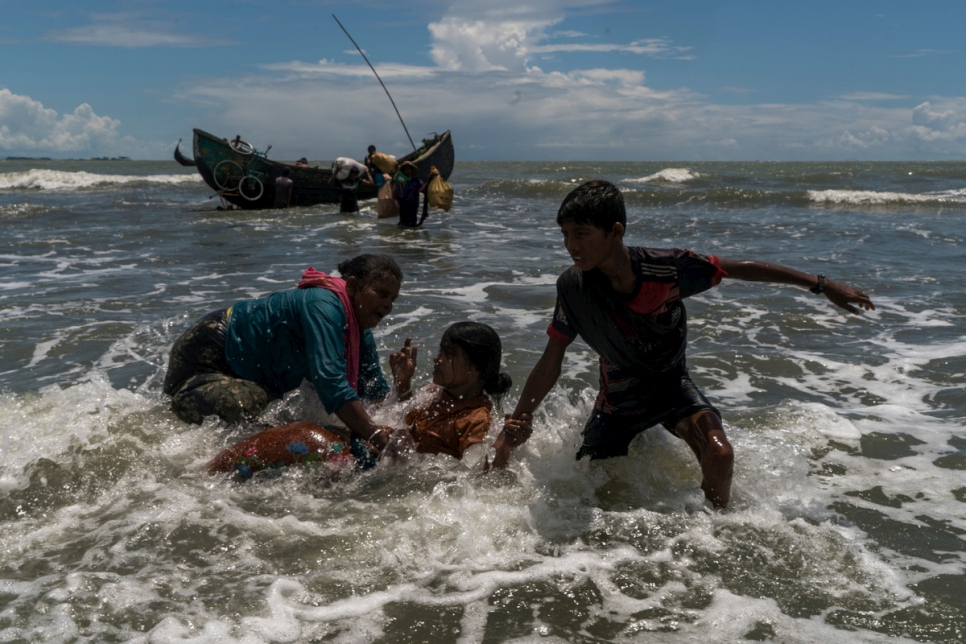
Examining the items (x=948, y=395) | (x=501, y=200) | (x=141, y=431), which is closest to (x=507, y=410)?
(x=141, y=431)

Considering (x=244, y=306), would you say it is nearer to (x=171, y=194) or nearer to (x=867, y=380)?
(x=867, y=380)

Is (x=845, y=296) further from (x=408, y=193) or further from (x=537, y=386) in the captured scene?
(x=408, y=193)

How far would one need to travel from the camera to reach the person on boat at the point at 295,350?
3.77 meters

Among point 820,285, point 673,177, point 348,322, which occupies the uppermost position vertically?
point 673,177

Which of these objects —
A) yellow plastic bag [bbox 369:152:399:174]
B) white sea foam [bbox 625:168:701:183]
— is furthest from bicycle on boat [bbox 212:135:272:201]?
white sea foam [bbox 625:168:701:183]

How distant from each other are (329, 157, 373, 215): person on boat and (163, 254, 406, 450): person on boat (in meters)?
15.9

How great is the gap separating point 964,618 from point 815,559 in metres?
0.52

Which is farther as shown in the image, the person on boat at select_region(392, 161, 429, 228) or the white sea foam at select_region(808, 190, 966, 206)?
the white sea foam at select_region(808, 190, 966, 206)

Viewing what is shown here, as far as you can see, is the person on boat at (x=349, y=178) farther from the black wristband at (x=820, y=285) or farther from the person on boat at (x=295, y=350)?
the black wristband at (x=820, y=285)

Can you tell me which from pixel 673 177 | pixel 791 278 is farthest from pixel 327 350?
pixel 673 177

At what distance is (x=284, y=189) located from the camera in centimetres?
2144

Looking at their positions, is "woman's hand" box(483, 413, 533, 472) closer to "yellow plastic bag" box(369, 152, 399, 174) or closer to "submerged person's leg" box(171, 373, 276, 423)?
"submerged person's leg" box(171, 373, 276, 423)

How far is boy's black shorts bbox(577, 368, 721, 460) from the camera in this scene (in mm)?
3477

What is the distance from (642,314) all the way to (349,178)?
61.7 feet
